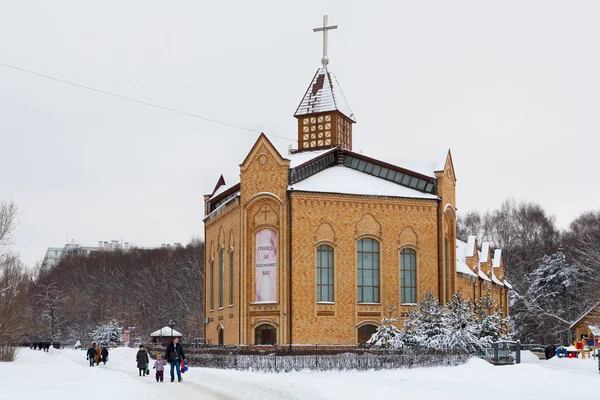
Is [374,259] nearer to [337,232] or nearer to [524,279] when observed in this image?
[337,232]

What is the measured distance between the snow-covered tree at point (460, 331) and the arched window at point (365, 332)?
5.61 meters

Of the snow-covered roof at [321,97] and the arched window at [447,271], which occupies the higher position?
the snow-covered roof at [321,97]

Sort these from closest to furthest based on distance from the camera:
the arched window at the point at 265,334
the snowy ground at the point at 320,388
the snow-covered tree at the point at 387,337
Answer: the snowy ground at the point at 320,388 → the snow-covered tree at the point at 387,337 → the arched window at the point at 265,334

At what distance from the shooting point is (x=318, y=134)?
54500 millimetres

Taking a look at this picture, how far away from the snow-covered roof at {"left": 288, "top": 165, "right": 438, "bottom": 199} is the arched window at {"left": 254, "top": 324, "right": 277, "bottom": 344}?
25.0 ft

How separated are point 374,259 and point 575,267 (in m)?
38.1

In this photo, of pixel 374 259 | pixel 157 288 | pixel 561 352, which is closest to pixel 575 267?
pixel 561 352

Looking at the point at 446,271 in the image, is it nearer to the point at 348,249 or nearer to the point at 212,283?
the point at 348,249

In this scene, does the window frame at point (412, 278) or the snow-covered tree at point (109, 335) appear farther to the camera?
the snow-covered tree at point (109, 335)

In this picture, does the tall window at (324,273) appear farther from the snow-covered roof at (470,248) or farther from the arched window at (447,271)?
the snow-covered roof at (470,248)

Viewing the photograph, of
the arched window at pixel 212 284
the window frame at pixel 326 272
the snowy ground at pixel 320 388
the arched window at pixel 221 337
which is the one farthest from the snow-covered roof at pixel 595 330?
the snowy ground at pixel 320 388

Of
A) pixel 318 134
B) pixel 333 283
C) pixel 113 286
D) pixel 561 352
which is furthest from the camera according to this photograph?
pixel 113 286

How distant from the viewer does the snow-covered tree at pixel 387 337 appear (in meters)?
39.6

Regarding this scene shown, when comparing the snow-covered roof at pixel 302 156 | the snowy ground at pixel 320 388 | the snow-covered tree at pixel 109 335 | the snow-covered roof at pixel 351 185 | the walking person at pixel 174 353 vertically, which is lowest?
the snow-covered tree at pixel 109 335
